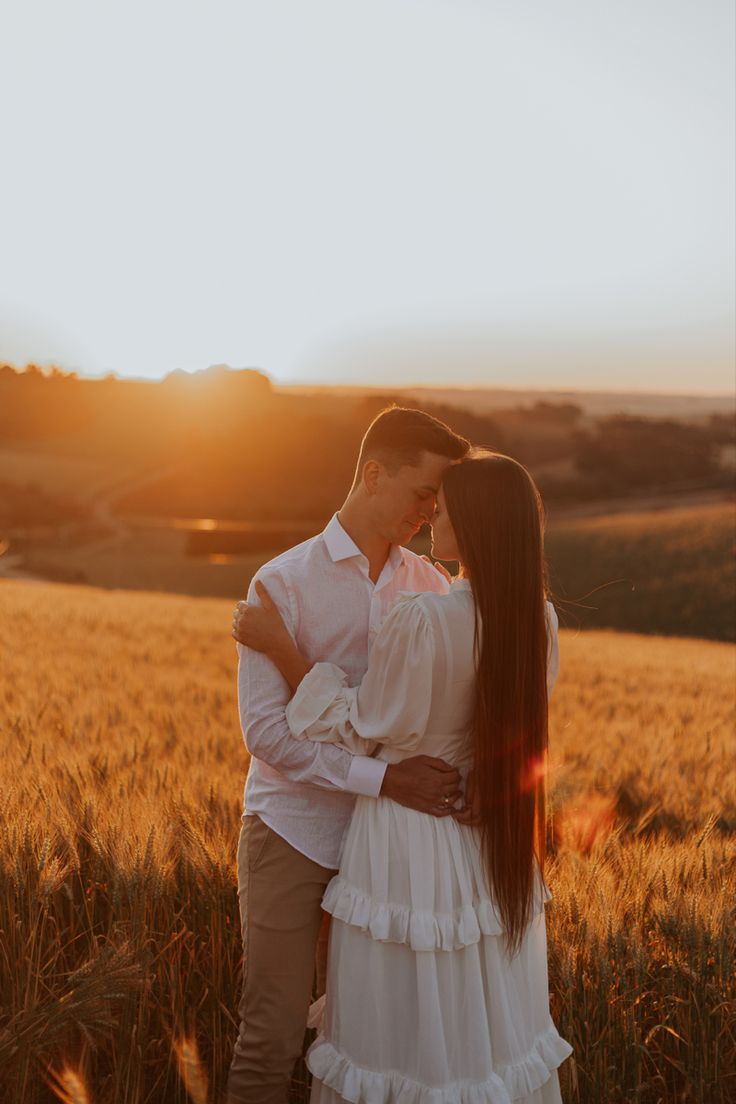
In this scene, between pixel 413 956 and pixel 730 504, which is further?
pixel 730 504

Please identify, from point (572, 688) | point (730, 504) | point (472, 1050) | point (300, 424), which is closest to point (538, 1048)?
point (472, 1050)

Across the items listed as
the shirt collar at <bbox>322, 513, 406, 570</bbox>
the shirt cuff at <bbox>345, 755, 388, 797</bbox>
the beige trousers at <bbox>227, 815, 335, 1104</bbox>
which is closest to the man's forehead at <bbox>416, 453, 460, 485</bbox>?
the shirt collar at <bbox>322, 513, 406, 570</bbox>

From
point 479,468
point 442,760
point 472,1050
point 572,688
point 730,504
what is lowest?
point 730,504

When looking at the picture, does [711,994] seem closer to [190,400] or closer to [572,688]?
[572,688]

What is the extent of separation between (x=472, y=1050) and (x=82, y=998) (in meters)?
0.92

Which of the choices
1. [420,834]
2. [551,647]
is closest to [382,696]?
A: [420,834]

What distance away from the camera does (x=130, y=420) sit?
69938 millimetres

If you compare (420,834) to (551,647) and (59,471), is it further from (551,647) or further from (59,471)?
(59,471)

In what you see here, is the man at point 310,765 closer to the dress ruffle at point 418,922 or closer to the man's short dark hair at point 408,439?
the man's short dark hair at point 408,439

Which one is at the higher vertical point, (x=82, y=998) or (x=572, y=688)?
(x=82, y=998)

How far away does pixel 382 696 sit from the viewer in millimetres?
2326

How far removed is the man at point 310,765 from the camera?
2.43 meters

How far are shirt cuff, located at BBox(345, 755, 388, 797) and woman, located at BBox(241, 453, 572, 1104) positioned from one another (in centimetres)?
4

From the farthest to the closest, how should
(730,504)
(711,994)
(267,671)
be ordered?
(730,504)
(711,994)
(267,671)
